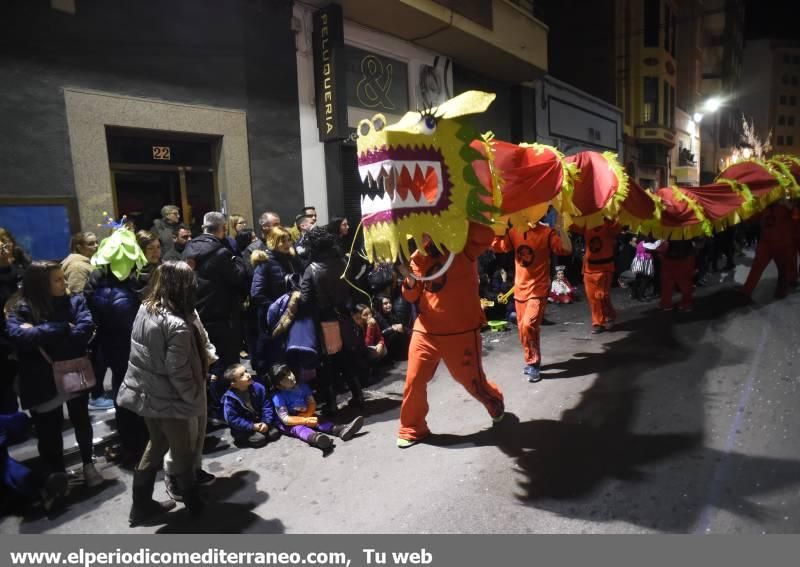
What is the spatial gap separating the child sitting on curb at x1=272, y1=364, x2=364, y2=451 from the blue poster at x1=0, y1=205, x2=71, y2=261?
10.9ft

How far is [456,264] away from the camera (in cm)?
372

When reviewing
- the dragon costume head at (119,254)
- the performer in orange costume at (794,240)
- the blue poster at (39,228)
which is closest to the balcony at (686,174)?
the performer in orange costume at (794,240)

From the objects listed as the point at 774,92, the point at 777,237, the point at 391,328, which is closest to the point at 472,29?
the point at 777,237

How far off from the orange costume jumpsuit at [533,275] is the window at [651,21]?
72.1ft

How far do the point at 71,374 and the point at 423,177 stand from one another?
9.03 feet

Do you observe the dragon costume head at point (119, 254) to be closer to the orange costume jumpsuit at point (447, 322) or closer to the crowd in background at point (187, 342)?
the crowd in background at point (187, 342)

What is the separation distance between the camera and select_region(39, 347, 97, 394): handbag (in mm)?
3330

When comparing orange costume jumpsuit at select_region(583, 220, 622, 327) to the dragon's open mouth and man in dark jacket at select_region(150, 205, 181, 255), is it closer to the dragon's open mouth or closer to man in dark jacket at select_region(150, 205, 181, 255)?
the dragon's open mouth

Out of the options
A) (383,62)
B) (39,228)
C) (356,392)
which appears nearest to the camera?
(356,392)

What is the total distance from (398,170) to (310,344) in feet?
6.55

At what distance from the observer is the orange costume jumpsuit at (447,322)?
12.2ft

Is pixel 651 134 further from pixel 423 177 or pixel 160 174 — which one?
pixel 423 177

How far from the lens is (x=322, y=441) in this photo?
12.9 ft
